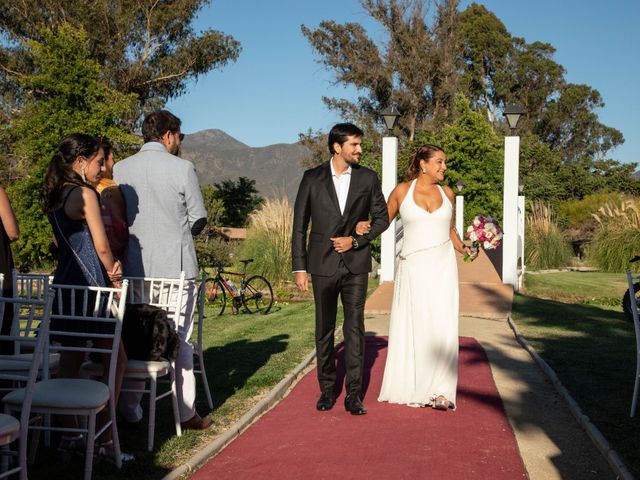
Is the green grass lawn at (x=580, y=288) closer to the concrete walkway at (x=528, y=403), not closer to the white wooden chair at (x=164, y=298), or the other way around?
the concrete walkway at (x=528, y=403)

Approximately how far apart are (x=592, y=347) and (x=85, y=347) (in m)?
7.34

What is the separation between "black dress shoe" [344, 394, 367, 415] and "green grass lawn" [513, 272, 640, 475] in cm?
184

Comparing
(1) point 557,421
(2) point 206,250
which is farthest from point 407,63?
(1) point 557,421

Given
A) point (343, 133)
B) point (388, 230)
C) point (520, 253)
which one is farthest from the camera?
point (520, 253)

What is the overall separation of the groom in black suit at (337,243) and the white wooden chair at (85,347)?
6.10 feet

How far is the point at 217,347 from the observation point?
34.1 feet

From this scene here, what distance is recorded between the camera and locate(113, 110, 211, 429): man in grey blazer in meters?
5.87

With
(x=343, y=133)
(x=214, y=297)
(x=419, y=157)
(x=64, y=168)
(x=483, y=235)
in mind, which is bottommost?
(x=214, y=297)

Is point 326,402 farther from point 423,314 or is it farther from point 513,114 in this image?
point 513,114

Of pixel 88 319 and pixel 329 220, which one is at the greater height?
pixel 329 220

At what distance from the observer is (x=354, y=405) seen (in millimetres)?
6477

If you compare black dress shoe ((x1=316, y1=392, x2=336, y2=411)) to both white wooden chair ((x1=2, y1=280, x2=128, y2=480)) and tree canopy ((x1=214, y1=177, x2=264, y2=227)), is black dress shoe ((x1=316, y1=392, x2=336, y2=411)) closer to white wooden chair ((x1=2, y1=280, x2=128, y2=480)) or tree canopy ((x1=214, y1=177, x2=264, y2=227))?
white wooden chair ((x1=2, y1=280, x2=128, y2=480))

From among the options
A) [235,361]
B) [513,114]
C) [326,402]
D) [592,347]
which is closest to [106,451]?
[326,402]

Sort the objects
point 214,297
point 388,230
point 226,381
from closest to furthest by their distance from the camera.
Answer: point 226,381
point 214,297
point 388,230
